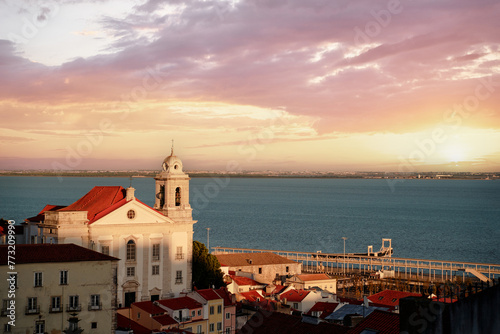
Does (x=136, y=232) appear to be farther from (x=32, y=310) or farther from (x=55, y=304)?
(x=32, y=310)

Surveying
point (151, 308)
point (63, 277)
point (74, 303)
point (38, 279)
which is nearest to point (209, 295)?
point (151, 308)

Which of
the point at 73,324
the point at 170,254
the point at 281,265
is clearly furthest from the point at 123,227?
the point at 281,265

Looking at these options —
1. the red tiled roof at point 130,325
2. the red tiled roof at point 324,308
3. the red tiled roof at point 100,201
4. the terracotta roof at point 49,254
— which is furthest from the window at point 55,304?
the red tiled roof at point 100,201

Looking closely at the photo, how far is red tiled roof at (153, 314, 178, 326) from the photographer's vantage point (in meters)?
31.5

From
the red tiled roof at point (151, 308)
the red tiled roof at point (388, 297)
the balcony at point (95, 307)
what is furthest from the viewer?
→ the red tiled roof at point (388, 297)

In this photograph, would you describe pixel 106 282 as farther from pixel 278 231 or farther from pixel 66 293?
pixel 278 231

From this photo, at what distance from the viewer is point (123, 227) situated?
4275cm

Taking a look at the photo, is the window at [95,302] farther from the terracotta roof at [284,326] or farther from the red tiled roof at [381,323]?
the red tiled roof at [381,323]

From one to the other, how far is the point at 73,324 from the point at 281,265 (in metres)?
40.9

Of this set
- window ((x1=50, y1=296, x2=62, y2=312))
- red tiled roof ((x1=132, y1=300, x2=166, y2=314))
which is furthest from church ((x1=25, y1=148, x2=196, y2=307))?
window ((x1=50, y1=296, x2=62, y2=312))

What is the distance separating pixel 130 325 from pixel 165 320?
2062 mm

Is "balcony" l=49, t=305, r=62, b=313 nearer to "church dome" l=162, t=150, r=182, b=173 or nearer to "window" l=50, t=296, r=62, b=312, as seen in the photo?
"window" l=50, t=296, r=62, b=312

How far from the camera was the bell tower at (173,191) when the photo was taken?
Result: 46875mm

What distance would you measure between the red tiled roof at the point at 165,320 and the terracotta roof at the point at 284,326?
6751mm
